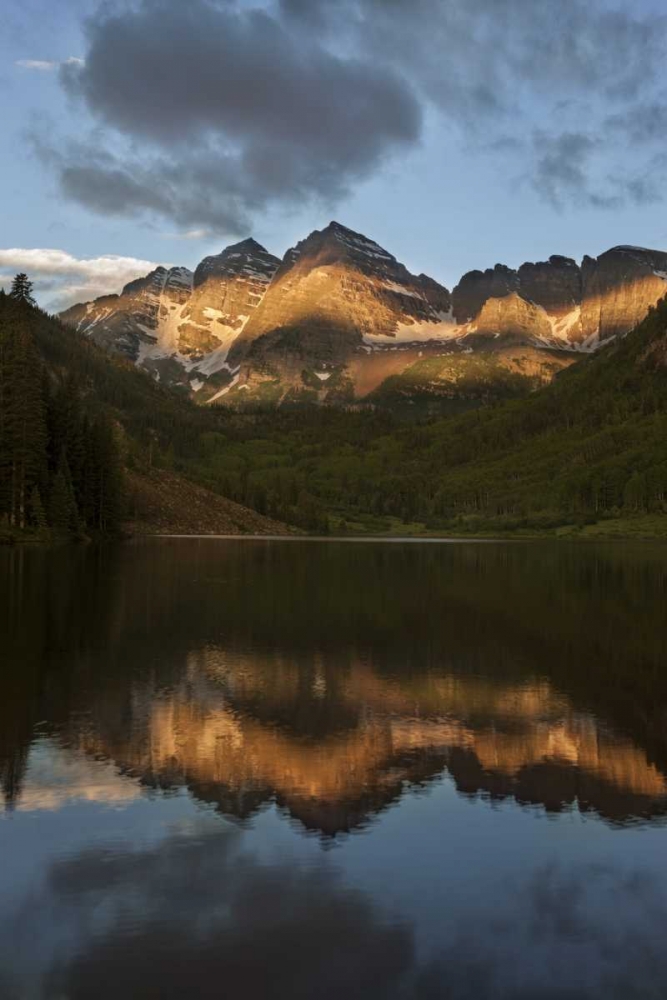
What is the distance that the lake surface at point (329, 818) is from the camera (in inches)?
418

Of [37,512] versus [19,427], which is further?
[37,512]

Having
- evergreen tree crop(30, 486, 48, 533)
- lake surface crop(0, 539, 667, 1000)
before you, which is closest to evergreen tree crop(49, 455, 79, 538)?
evergreen tree crop(30, 486, 48, 533)

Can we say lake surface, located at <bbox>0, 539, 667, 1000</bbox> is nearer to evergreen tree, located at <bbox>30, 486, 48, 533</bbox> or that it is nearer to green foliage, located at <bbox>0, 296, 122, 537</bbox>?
evergreen tree, located at <bbox>30, 486, 48, 533</bbox>

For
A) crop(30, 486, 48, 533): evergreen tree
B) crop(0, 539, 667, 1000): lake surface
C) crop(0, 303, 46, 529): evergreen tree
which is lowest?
crop(0, 539, 667, 1000): lake surface

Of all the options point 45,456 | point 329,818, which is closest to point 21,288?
point 45,456

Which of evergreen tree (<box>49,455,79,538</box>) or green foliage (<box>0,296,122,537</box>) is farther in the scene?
evergreen tree (<box>49,455,79,538</box>)

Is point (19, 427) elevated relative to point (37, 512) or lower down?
elevated

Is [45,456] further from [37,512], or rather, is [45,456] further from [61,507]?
[37,512]

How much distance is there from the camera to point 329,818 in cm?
1562

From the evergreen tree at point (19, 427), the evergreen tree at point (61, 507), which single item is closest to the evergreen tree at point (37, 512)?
the evergreen tree at point (19, 427)

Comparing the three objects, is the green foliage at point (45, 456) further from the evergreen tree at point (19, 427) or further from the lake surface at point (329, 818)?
the lake surface at point (329, 818)

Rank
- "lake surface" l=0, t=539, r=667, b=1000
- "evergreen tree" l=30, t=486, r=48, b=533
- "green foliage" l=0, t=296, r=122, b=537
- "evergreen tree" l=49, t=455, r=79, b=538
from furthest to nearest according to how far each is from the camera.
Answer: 1. "evergreen tree" l=49, t=455, r=79, b=538
2. "evergreen tree" l=30, t=486, r=48, b=533
3. "green foliage" l=0, t=296, r=122, b=537
4. "lake surface" l=0, t=539, r=667, b=1000

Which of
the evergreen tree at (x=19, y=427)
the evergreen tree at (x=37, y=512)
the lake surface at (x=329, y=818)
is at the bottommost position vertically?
the lake surface at (x=329, y=818)

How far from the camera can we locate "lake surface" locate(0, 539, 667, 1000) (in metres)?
10.6
